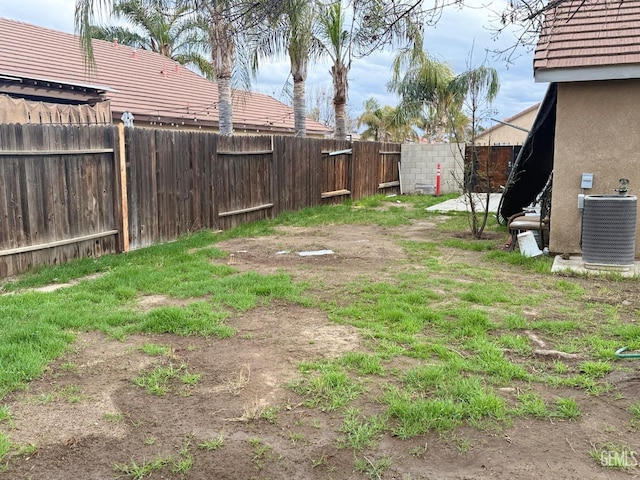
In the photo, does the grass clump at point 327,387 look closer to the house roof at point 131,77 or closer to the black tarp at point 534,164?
the black tarp at point 534,164

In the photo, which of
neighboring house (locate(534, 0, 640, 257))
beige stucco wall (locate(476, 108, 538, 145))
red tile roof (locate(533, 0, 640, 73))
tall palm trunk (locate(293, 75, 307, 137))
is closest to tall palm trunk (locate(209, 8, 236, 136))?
tall palm trunk (locate(293, 75, 307, 137))

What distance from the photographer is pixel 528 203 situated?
34.8ft

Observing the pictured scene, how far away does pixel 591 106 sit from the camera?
7312mm

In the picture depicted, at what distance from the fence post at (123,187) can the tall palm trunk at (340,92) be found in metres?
9.47

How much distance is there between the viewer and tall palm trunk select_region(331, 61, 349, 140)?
1652 cm

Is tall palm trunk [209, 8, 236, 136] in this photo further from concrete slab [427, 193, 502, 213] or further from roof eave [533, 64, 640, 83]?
roof eave [533, 64, 640, 83]

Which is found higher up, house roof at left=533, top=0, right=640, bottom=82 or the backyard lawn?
house roof at left=533, top=0, right=640, bottom=82

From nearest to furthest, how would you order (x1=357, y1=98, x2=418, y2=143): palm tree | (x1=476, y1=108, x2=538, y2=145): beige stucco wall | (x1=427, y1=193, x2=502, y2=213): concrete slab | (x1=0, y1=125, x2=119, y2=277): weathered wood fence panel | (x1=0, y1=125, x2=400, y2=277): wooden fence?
1. (x1=0, y1=125, x2=119, y2=277): weathered wood fence panel
2. (x1=0, y1=125, x2=400, y2=277): wooden fence
3. (x1=427, y1=193, x2=502, y2=213): concrete slab
4. (x1=357, y1=98, x2=418, y2=143): palm tree
5. (x1=476, y1=108, x2=538, y2=145): beige stucco wall

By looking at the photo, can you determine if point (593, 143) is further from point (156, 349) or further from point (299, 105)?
point (299, 105)

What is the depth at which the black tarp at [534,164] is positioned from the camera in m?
8.58

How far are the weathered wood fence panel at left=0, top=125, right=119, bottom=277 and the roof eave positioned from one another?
6057 millimetres

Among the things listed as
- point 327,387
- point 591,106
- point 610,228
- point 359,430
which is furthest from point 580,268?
point 359,430

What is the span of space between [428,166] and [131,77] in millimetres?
10615

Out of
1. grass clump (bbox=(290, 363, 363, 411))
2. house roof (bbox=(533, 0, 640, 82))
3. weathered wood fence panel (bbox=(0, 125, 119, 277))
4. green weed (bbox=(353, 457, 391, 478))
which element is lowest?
green weed (bbox=(353, 457, 391, 478))
